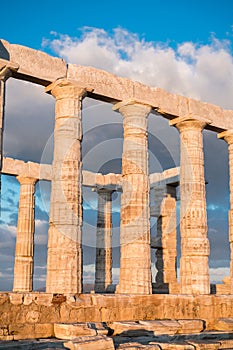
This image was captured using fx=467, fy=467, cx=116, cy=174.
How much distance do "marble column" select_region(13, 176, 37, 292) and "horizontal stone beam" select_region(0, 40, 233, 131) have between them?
10.3 m

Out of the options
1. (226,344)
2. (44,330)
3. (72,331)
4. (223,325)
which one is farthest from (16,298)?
(223,325)

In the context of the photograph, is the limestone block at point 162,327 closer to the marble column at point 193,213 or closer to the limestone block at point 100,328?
the limestone block at point 100,328

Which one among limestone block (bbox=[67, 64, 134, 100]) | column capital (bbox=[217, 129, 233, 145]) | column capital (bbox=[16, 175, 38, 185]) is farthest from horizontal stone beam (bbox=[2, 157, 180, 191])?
limestone block (bbox=[67, 64, 134, 100])

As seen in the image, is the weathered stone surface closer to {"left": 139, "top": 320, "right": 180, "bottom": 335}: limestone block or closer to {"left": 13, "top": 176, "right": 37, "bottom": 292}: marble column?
{"left": 139, "top": 320, "right": 180, "bottom": 335}: limestone block

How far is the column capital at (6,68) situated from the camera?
52.0 ft

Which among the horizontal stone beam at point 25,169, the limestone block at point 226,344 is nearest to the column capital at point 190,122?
the horizontal stone beam at point 25,169

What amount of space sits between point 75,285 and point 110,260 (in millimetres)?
14851

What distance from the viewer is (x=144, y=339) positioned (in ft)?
41.3

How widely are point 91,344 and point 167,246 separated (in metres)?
20.9

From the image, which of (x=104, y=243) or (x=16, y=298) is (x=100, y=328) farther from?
(x=104, y=243)

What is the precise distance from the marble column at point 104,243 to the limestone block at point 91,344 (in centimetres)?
1994

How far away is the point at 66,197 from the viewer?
17.0 meters

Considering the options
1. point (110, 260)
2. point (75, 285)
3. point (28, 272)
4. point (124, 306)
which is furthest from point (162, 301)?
point (110, 260)

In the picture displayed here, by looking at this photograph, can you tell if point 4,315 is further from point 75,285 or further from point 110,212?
point 110,212
